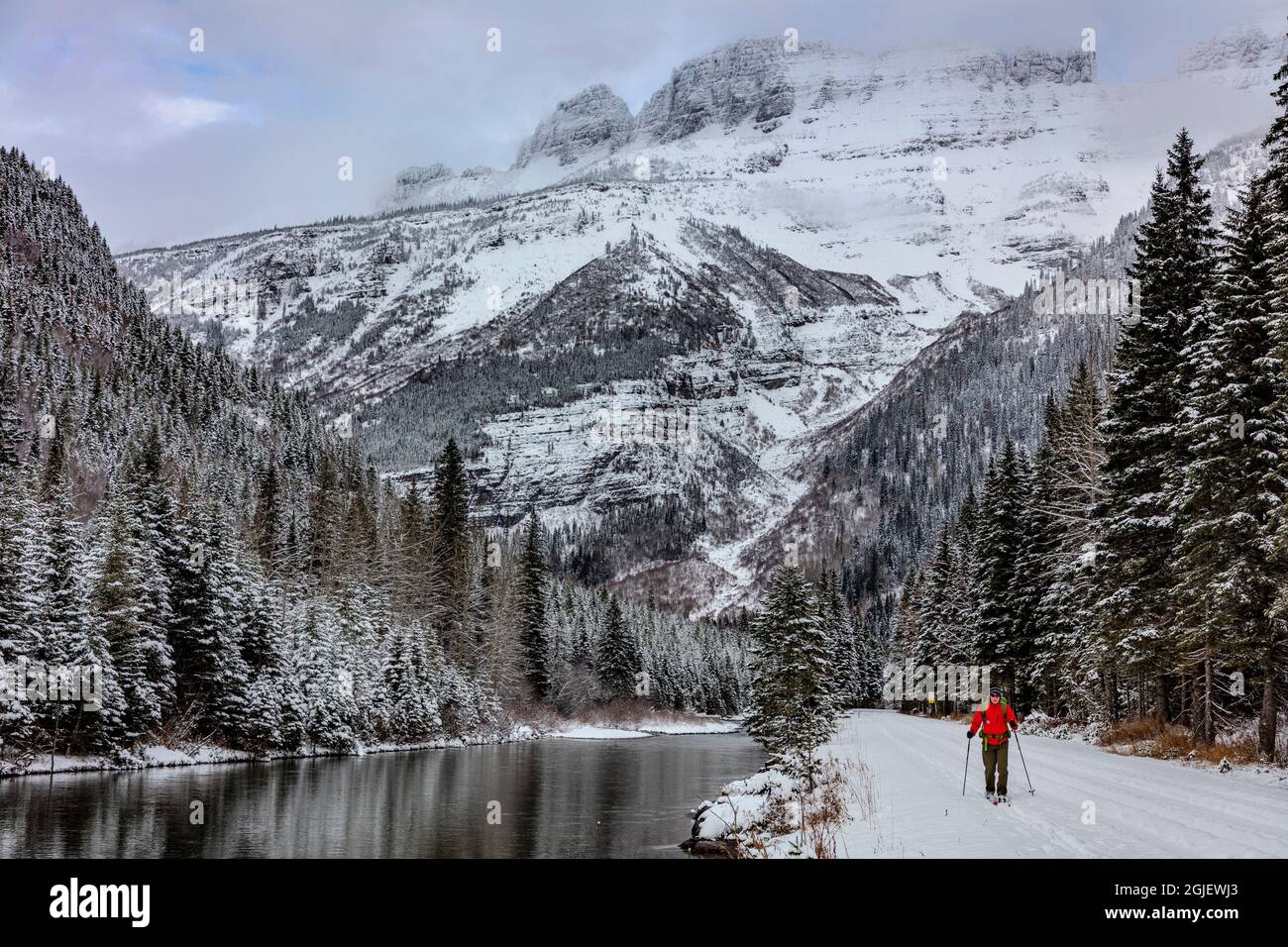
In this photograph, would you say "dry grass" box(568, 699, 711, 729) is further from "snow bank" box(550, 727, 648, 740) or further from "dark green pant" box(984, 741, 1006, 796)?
"dark green pant" box(984, 741, 1006, 796)

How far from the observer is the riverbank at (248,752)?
3778cm

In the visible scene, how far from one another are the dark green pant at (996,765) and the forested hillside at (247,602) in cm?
3224

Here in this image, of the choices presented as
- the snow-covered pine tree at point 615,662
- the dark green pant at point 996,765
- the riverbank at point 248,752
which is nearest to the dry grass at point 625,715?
the riverbank at point 248,752

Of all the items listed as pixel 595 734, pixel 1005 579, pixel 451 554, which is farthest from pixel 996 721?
pixel 595 734

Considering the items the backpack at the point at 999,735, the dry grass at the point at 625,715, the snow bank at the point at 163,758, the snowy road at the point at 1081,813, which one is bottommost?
the dry grass at the point at 625,715

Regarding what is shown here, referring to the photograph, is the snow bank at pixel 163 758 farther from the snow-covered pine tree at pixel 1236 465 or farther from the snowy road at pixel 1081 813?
the snow-covered pine tree at pixel 1236 465

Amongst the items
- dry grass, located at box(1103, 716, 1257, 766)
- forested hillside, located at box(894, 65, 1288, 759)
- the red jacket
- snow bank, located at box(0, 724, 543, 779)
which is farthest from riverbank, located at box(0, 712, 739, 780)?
dry grass, located at box(1103, 716, 1257, 766)

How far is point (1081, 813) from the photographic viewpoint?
15.4 meters

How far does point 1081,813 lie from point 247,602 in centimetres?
4212

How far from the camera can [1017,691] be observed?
2174 inches

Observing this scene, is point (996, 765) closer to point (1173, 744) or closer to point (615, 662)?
point (1173, 744)

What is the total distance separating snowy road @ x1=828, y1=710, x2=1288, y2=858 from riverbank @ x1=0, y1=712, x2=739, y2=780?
29444 millimetres

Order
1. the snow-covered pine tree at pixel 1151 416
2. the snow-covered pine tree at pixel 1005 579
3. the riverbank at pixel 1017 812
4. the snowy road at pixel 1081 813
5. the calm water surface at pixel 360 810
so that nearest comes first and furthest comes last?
1. the snowy road at pixel 1081 813
2. the riverbank at pixel 1017 812
3. the calm water surface at pixel 360 810
4. the snow-covered pine tree at pixel 1151 416
5. the snow-covered pine tree at pixel 1005 579
